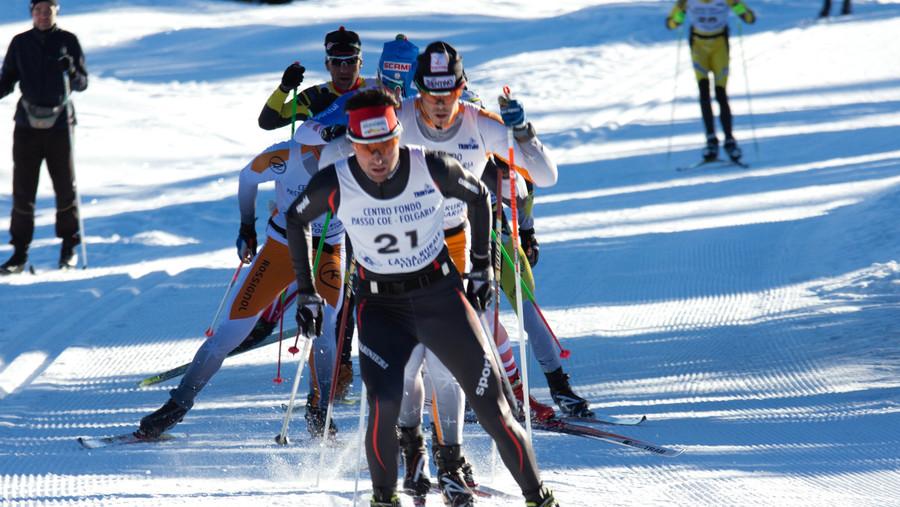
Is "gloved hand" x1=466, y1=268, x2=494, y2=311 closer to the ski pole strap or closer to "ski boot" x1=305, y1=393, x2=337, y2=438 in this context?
the ski pole strap

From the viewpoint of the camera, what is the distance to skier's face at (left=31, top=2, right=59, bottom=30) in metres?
10.4

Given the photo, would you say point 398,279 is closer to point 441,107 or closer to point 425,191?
point 425,191

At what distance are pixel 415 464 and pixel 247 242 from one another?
83.4 inches

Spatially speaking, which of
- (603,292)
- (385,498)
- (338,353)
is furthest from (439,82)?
(603,292)

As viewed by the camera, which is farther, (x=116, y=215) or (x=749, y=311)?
(x=116, y=215)

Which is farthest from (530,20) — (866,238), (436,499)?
(436,499)

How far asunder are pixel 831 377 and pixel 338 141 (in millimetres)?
3854

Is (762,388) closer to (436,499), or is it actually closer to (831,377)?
(831,377)

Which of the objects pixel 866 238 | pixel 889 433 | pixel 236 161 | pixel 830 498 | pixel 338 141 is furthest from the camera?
pixel 236 161

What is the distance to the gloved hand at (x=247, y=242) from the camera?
7379 mm

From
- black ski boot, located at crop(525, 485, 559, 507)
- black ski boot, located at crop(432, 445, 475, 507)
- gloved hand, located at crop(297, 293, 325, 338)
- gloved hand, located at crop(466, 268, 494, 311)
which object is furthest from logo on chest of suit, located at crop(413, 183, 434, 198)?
black ski boot, located at crop(525, 485, 559, 507)

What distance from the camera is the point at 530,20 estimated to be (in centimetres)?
2942

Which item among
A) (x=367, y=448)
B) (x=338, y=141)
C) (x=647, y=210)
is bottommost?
(x=647, y=210)

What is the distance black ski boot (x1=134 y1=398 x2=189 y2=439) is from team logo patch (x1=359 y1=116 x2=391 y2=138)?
8.56ft
